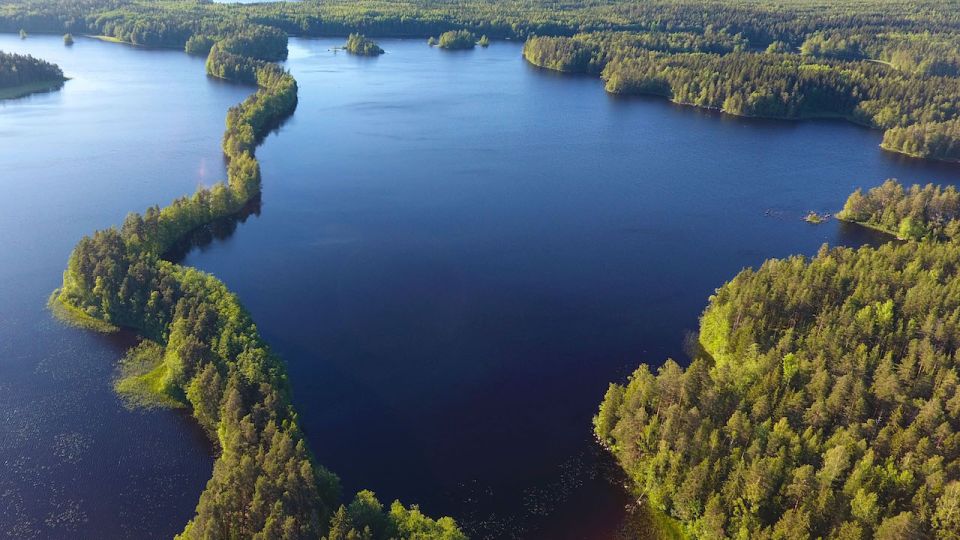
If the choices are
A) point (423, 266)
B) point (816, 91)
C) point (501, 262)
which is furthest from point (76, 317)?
point (816, 91)

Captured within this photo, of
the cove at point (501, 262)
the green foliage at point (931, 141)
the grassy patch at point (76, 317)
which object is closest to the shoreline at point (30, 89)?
the cove at point (501, 262)

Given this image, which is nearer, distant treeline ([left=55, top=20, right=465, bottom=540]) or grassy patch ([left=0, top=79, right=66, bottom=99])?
distant treeline ([left=55, top=20, right=465, bottom=540])

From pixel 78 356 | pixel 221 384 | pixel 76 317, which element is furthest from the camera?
pixel 76 317

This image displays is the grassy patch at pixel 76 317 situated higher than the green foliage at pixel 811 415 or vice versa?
the green foliage at pixel 811 415

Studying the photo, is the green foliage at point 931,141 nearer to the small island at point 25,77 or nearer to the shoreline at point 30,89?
the shoreline at point 30,89

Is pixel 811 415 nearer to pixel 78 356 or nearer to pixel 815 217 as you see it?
pixel 815 217

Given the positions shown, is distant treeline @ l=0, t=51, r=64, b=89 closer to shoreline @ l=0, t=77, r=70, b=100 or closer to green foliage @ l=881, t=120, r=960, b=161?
shoreline @ l=0, t=77, r=70, b=100

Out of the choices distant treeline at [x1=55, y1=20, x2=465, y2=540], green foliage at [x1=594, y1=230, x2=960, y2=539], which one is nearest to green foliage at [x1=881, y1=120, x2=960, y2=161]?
green foliage at [x1=594, y1=230, x2=960, y2=539]
